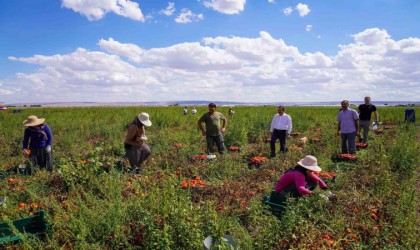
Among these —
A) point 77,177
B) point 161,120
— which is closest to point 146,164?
point 77,177

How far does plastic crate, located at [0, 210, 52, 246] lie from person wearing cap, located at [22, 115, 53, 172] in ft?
12.1

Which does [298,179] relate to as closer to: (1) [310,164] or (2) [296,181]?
(2) [296,181]

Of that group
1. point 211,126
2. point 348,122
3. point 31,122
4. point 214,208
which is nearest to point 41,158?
point 31,122

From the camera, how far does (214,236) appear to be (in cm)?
359

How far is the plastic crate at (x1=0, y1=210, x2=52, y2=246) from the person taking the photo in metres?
3.80

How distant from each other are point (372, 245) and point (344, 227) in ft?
1.32

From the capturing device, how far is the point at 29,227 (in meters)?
4.00

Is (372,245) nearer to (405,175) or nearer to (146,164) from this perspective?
(405,175)

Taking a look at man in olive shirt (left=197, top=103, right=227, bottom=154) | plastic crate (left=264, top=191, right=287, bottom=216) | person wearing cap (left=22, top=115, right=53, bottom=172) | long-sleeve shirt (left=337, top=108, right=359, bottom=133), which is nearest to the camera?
plastic crate (left=264, top=191, right=287, bottom=216)

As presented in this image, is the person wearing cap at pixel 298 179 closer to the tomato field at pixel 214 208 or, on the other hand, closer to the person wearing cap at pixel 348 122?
the tomato field at pixel 214 208

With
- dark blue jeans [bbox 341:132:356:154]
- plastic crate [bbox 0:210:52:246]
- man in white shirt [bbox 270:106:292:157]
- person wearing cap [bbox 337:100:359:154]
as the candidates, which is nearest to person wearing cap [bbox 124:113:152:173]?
plastic crate [bbox 0:210:52:246]

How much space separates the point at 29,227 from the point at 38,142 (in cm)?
383

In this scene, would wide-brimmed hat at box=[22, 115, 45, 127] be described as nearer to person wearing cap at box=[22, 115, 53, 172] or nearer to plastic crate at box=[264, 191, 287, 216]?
person wearing cap at box=[22, 115, 53, 172]

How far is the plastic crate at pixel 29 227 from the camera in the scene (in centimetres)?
380
